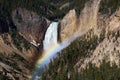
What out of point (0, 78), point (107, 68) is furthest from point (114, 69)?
point (0, 78)

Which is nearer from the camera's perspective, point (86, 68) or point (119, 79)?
point (119, 79)

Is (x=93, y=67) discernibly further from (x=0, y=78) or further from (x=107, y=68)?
(x=0, y=78)

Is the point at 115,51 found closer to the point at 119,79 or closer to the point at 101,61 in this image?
the point at 101,61

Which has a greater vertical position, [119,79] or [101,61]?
[101,61]

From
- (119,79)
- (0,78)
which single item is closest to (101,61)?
(119,79)

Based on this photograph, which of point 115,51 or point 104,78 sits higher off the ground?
point 115,51

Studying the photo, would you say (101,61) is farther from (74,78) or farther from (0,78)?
(0,78)

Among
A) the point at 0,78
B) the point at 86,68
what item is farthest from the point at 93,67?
the point at 0,78
